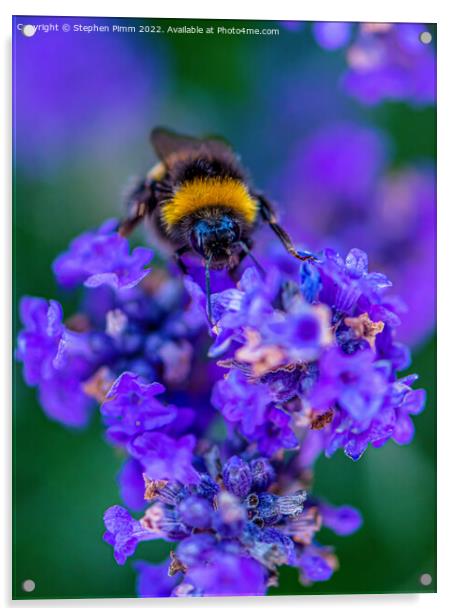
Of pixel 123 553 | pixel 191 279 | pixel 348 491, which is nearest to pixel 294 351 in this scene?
pixel 191 279

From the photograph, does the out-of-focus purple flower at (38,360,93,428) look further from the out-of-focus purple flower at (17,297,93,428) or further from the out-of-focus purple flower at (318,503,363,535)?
the out-of-focus purple flower at (318,503,363,535)

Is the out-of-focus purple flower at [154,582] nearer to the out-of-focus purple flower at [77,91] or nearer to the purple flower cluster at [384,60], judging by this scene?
the out-of-focus purple flower at [77,91]

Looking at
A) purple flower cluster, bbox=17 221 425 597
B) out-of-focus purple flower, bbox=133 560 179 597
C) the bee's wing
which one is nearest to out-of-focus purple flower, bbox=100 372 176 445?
purple flower cluster, bbox=17 221 425 597

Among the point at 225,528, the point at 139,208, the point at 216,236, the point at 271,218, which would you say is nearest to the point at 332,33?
the point at 271,218

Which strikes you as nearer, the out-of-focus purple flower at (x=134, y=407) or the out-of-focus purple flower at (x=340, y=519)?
the out-of-focus purple flower at (x=134, y=407)

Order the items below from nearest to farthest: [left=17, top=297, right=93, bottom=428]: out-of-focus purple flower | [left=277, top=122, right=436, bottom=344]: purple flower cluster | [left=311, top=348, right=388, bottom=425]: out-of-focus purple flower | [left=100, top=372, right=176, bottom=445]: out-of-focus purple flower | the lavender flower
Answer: [left=311, top=348, right=388, bottom=425]: out-of-focus purple flower < the lavender flower < [left=100, top=372, right=176, bottom=445]: out-of-focus purple flower < [left=17, top=297, right=93, bottom=428]: out-of-focus purple flower < [left=277, top=122, right=436, bottom=344]: purple flower cluster

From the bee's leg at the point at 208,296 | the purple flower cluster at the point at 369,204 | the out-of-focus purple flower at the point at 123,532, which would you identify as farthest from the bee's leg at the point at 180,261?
the purple flower cluster at the point at 369,204

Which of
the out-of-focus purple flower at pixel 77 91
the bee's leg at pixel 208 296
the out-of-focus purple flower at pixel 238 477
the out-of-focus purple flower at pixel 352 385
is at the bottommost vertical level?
the out-of-focus purple flower at pixel 238 477
